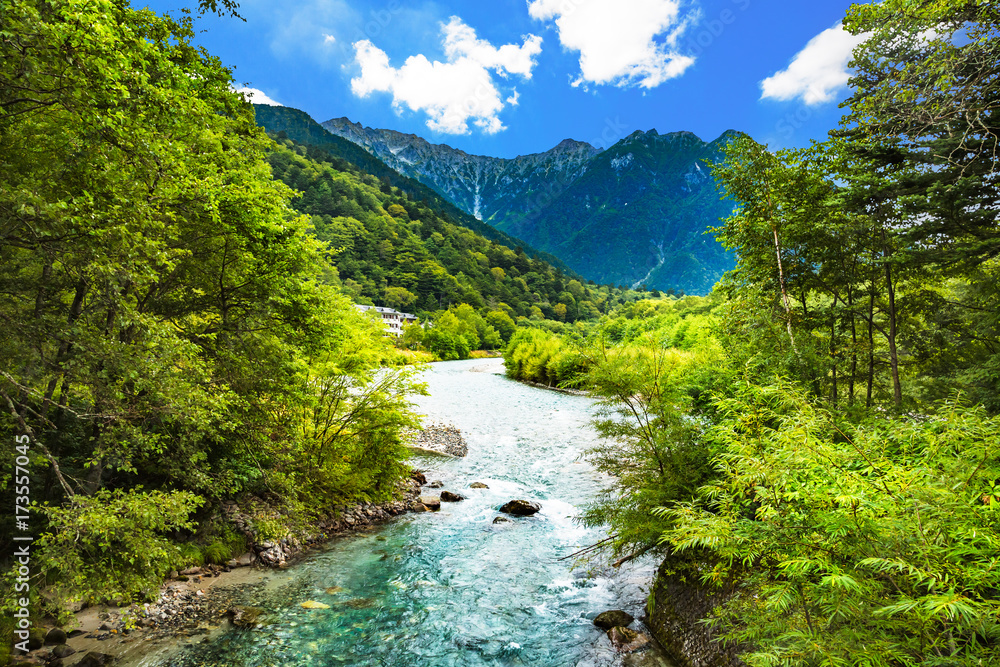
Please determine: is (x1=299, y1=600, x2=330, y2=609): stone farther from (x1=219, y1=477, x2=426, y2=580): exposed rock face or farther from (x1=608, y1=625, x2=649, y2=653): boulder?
(x1=608, y1=625, x2=649, y2=653): boulder

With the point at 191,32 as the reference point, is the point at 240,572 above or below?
below

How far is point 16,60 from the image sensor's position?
14.1 feet

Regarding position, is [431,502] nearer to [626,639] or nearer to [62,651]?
[626,639]

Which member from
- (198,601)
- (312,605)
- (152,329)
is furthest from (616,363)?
(198,601)

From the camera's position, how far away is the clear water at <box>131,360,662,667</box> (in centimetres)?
714

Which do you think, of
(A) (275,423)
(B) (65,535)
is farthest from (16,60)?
(A) (275,423)

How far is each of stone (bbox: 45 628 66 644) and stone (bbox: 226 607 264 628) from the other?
2.18m

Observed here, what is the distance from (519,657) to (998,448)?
23.0 ft

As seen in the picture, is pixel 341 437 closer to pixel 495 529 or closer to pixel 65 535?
pixel 495 529

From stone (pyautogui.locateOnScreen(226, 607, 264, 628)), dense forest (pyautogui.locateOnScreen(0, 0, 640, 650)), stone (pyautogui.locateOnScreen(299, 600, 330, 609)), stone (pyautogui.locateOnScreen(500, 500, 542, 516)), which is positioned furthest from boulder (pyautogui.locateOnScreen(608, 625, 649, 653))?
dense forest (pyautogui.locateOnScreen(0, 0, 640, 650))

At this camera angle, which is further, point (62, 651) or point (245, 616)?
point (245, 616)

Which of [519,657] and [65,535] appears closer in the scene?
[65,535]

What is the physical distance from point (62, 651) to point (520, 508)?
10.1 metres

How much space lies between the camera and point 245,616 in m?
7.68
